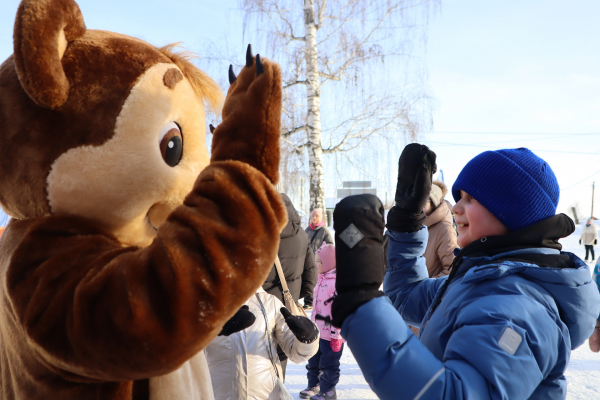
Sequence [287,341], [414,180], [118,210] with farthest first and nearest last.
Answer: [287,341] < [414,180] < [118,210]

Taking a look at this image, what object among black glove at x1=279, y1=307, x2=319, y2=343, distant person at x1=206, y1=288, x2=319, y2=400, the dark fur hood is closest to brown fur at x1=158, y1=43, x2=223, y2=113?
distant person at x1=206, y1=288, x2=319, y2=400

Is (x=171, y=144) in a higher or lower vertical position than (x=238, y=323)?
higher

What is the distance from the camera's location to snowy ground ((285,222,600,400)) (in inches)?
146

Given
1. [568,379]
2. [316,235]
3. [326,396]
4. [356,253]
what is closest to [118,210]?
[356,253]

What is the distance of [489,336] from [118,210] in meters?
0.98

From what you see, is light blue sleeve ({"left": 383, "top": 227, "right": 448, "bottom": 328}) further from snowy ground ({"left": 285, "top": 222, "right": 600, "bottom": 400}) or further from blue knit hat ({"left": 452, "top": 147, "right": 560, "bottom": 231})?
snowy ground ({"left": 285, "top": 222, "right": 600, "bottom": 400})

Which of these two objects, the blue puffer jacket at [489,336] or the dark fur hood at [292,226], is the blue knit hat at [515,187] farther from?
the dark fur hood at [292,226]

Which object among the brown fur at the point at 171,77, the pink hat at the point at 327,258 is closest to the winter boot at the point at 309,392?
the pink hat at the point at 327,258

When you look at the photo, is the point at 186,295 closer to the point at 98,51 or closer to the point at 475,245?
the point at 98,51

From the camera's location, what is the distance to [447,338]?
1229 mm

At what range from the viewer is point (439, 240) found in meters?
3.57

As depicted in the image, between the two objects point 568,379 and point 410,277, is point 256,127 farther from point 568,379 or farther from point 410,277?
point 568,379

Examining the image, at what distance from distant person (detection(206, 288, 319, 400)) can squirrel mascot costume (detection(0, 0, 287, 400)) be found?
1.02 m

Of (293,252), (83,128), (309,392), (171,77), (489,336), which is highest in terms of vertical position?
(171,77)
